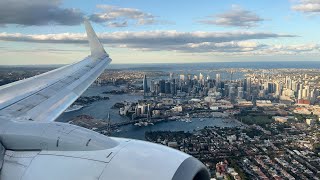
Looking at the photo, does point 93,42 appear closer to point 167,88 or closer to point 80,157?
point 80,157

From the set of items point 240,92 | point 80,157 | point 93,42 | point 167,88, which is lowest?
point 240,92

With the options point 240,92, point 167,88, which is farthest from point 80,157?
point 167,88

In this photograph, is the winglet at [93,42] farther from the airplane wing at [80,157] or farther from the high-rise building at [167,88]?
the high-rise building at [167,88]

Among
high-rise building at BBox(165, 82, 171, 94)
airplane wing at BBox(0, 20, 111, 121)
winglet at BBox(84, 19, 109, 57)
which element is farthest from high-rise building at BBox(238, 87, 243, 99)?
airplane wing at BBox(0, 20, 111, 121)

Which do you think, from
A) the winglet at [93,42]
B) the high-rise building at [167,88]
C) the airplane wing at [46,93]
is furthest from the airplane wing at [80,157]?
the high-rise building at [167,88]

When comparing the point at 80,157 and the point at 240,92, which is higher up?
the point at 80,157

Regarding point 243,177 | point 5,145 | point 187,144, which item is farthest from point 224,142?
point 5,145
